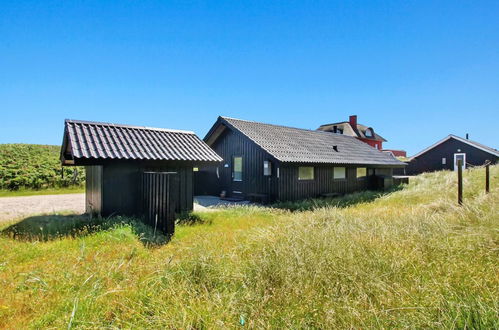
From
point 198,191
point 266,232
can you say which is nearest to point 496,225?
point 266,232

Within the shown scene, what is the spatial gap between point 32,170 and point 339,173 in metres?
22.1

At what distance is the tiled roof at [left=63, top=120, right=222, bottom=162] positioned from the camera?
7.86 m

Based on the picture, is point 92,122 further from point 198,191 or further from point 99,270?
point 198,191

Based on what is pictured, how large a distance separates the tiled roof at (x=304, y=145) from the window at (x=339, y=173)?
606 millimetres

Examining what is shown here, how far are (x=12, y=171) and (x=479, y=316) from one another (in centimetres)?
2554

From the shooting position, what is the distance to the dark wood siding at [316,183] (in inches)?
535

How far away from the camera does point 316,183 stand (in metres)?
15.2

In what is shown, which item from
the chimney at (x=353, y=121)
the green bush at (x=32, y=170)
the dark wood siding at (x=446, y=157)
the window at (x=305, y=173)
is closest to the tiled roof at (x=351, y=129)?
the chimney at (x=353, y=121)

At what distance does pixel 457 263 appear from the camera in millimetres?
3855

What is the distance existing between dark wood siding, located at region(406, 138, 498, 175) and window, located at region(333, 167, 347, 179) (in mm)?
18976

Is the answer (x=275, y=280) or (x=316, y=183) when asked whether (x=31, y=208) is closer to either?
(x=275, y=280)

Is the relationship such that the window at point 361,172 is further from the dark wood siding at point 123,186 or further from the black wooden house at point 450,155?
the black wooden house at point 450,155

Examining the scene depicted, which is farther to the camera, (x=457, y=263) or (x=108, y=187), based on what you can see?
(x=108, y=187)

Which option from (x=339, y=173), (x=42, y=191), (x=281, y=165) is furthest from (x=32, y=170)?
(x=339, y=173)
